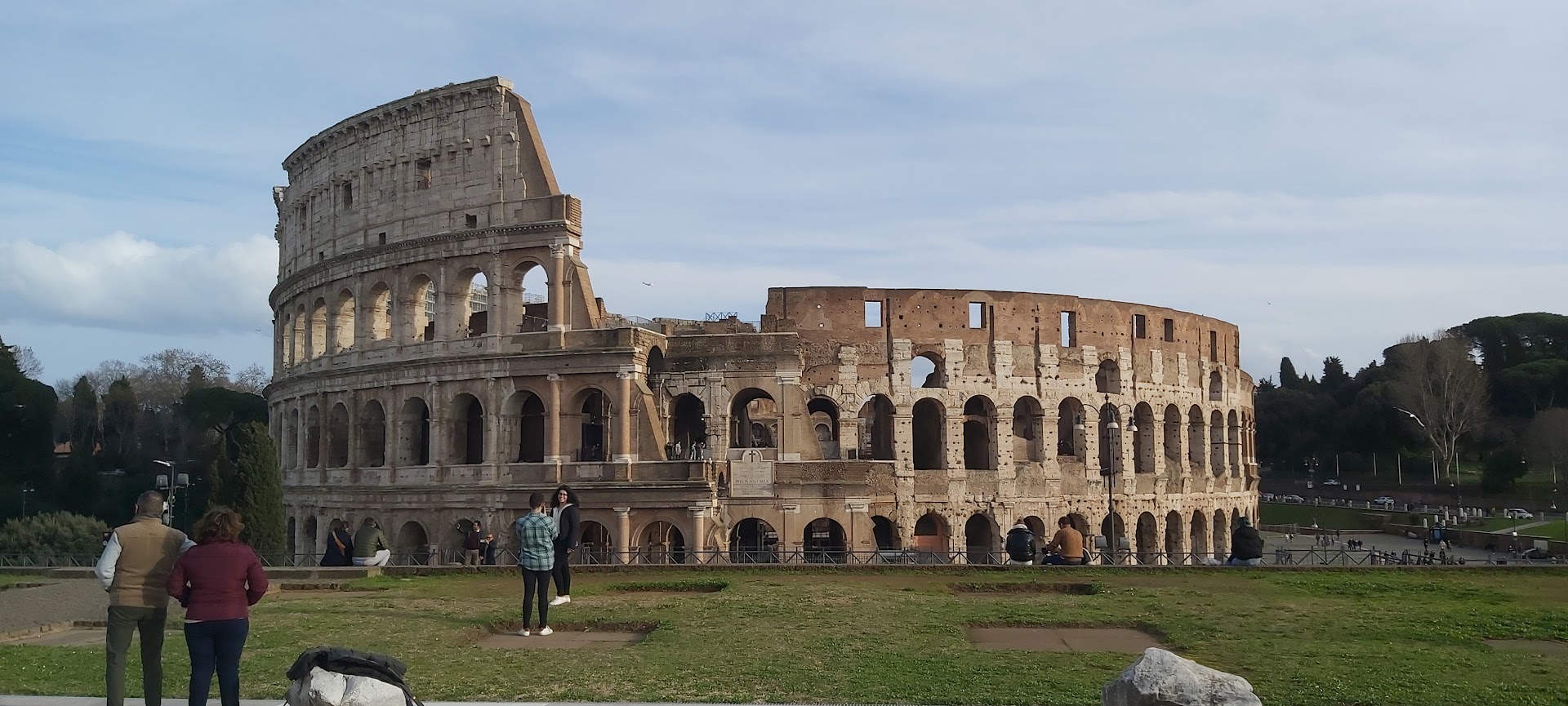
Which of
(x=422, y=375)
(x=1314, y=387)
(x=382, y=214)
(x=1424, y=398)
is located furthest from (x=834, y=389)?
(x=1314, y=387)

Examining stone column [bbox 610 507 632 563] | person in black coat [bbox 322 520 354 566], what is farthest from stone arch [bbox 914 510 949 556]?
person in black coat [bbox 322 520 354 566]

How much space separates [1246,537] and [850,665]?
13425mm

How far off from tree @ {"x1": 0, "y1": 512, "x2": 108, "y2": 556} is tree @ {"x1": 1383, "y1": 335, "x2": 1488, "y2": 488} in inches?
2554

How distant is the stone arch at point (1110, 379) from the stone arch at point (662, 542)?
49.0ft

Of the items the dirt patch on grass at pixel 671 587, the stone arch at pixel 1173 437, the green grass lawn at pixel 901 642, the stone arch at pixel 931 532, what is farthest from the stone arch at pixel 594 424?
the stone arch at pixel 1173 437

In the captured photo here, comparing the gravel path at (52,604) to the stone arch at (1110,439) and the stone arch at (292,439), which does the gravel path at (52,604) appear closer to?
the stone arch at (292,439)

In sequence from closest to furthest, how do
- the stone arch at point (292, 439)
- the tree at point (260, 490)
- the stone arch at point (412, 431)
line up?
1. the tree at point (260, 490)
2. the stone arch at point (412, 431)
3. the stone arch at point (292, 439)

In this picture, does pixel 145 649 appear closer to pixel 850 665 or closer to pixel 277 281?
pixel 850 665

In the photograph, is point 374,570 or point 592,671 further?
point 374,570

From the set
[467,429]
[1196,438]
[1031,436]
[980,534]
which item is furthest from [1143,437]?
[467,429]

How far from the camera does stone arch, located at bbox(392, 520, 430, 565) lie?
1330 inches

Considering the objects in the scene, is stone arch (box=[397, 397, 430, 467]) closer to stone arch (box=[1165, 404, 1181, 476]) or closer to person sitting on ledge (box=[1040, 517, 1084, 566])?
person sitting on ledge (box=[1040, 517, 1084, 566])

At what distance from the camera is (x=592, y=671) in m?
9.86

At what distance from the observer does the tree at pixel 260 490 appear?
1156 inches
